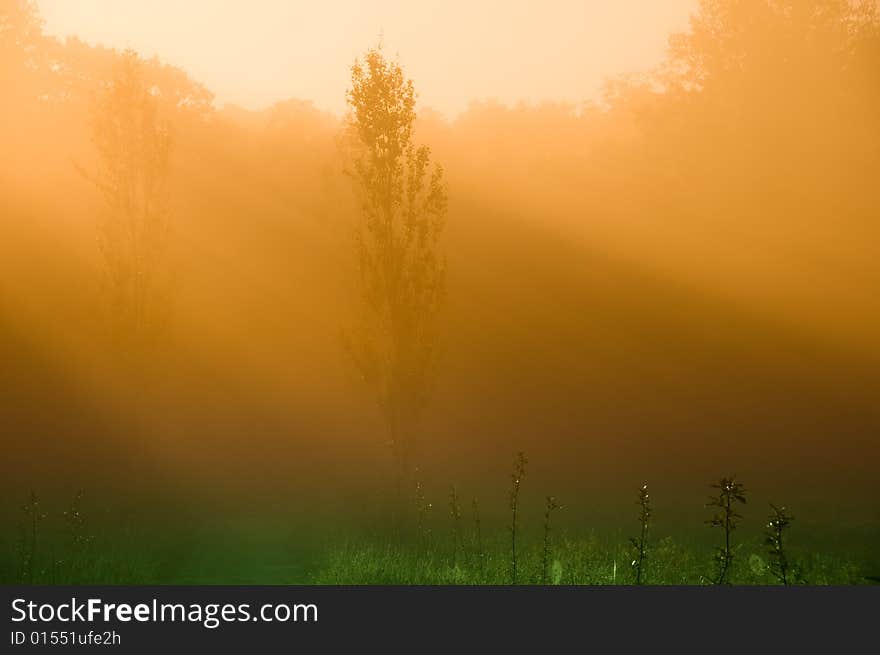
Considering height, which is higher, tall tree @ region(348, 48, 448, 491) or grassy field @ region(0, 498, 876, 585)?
tall tree @ region(348, 48, 448, 491)

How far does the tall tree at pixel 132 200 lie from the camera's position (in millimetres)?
18609

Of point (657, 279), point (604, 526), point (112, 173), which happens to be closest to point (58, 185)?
point (112, 173)

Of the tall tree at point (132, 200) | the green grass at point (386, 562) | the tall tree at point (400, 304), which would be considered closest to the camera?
the green grass at point (386, 562)

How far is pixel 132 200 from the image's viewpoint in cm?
1931

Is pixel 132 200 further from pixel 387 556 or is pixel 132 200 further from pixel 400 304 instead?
pixel 387 556

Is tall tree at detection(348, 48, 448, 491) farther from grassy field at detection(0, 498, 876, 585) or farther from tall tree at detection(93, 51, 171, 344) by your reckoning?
tall tree at detection(93, 51, 171, 344)

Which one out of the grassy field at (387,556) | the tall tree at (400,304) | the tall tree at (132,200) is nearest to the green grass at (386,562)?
the grassy field at (387,556)

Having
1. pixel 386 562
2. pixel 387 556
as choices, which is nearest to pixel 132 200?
pixel 387 556

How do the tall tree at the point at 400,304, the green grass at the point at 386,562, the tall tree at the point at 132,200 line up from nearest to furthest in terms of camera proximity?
the green grass at the point at 386,562 < the tall tree at the point at 400,304 < the tall tree at the point at 132,200

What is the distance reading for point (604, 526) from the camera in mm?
18500

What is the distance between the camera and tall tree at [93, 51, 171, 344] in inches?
733

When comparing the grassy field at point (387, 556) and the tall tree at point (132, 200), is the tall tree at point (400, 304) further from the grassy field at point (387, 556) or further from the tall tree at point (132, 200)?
the tall tree at point (132, 200)

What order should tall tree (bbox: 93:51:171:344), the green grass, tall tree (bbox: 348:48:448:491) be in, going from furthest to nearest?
1. tall tree (bbox: 93:51:171:344)
2. tall tree (bbox: 348:48:448:491)
3. the green grass

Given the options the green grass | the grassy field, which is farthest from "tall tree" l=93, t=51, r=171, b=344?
the green grass
